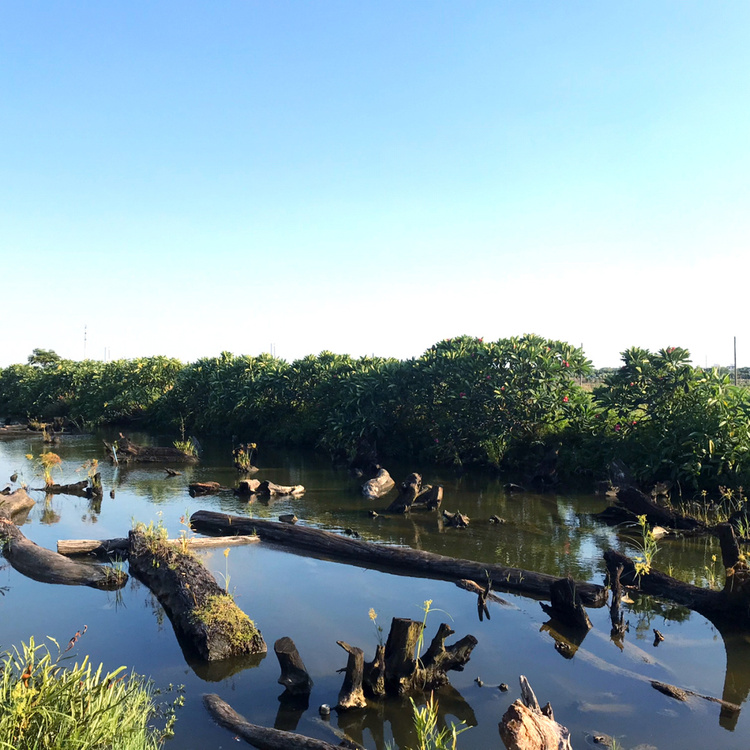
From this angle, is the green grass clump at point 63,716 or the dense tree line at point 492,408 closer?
the green grass clump at point 63,716

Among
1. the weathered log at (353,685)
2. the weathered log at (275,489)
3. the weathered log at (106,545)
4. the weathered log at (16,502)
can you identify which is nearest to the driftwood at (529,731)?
the weathered log at (353,685)

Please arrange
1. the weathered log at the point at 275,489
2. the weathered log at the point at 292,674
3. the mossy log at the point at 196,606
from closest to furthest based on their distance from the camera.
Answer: the weathered log at the point at 292,674
the mossy log at the point at 196,606
the weathered log at the point at 275,489

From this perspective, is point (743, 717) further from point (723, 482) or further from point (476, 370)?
point (476, 370)

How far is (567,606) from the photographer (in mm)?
6410

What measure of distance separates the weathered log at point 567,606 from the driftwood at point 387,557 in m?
0.50

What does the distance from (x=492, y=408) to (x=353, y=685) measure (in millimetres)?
11398

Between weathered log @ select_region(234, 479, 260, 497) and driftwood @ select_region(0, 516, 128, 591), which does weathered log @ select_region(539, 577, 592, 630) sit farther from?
weathered log @ select_region(234, 479, 260, 497)

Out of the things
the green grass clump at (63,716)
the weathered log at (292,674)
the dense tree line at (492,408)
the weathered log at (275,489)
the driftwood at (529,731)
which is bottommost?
the weathered log at (292,674)

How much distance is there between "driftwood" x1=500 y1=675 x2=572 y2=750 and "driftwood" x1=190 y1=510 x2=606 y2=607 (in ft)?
10.9

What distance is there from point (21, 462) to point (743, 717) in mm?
17805

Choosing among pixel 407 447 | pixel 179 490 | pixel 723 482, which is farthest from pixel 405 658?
pixel 407 447

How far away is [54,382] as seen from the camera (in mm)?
33375

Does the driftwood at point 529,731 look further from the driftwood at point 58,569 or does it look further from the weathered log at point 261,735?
the driftwood at point 58,569

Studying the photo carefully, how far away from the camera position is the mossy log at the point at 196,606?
5.68 m
